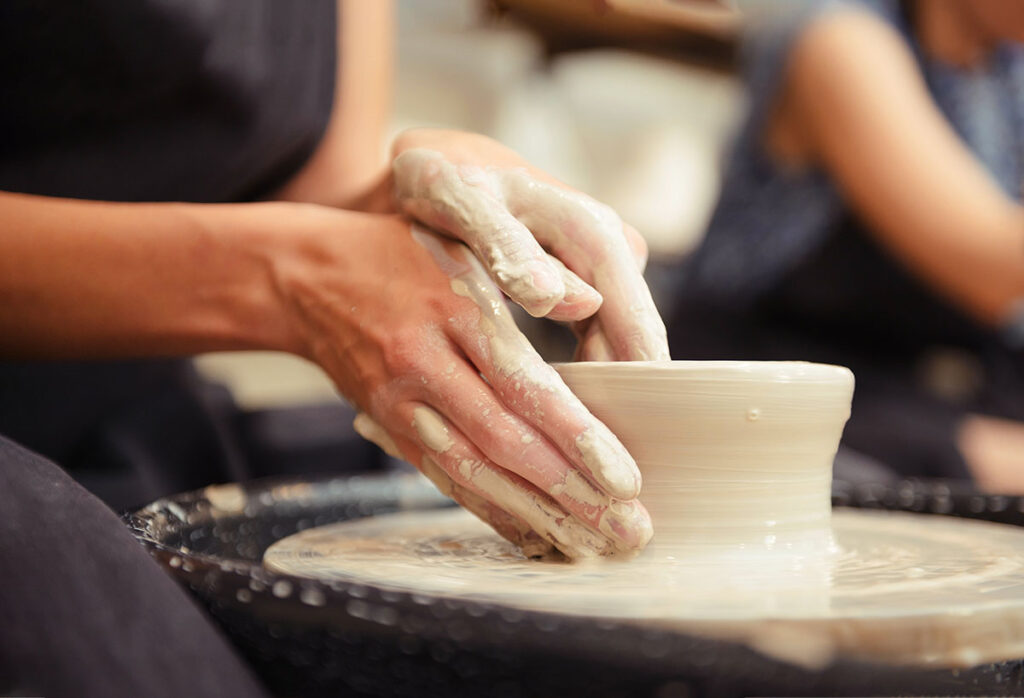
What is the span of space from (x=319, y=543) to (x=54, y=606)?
0.96 ft

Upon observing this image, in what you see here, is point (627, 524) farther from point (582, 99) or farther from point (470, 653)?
point (582, 99)

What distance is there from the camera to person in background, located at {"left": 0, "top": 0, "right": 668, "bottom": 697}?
439 millimetres

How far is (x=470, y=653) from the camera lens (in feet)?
1.31

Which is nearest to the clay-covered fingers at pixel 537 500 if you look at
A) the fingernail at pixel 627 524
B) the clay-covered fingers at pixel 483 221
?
the fingernail at pixel 627 524

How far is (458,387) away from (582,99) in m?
3.29

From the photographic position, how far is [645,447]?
61cm

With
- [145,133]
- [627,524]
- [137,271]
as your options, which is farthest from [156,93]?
[627,524]

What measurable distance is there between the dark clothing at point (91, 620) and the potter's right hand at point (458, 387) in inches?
8.0

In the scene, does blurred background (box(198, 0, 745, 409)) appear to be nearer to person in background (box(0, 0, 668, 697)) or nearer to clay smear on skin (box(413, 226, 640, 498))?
person in background (box(0, 0, 668, 697))

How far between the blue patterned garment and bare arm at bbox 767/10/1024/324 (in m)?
0.06

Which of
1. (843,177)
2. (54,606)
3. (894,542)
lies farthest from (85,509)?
(843,177)

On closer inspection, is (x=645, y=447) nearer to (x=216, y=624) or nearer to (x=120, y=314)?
(x=216, y=624)

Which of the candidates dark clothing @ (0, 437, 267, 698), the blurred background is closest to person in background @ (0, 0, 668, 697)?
dark clothing @ (0, 437, 267, 698)

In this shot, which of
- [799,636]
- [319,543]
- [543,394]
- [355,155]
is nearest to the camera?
[799,636]
